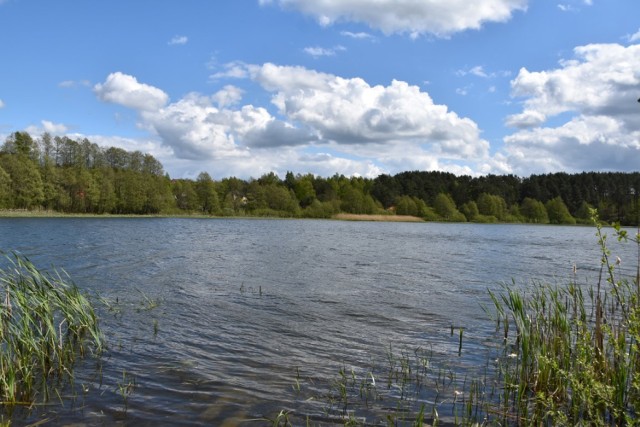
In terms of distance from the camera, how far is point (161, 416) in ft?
24.2

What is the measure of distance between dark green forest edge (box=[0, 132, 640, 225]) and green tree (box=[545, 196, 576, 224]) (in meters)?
0.32

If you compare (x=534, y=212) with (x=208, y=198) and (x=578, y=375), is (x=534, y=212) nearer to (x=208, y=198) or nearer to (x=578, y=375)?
(x=208, y=198)

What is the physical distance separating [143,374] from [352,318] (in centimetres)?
723

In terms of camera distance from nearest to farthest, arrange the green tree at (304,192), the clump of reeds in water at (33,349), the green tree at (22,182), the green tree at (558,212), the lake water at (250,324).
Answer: the clump of reeds in water at (33,349) → the lake water at (250,324) → the green tree at (22,182) → the green tree at (558,212) → the green tree at (304,192)

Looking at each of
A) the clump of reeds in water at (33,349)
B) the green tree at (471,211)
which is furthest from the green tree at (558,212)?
the clump of reeds in water at (33,349)

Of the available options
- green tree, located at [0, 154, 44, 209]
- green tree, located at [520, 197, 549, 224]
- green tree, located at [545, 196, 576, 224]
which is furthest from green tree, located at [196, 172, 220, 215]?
green tree, located at [545, 196, 576, 224]

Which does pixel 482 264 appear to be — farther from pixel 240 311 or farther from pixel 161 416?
pixel 161 416

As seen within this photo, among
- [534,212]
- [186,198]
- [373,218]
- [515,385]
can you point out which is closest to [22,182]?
[186,198]

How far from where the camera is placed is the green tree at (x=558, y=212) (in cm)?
15038

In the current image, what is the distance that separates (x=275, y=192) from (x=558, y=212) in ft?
297

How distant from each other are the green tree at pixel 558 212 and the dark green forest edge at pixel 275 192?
Result: 316 mm

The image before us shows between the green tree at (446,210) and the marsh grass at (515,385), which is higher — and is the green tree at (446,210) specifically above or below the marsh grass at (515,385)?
above

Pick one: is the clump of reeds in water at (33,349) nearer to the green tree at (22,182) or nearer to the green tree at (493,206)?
the green tree at (22,182)

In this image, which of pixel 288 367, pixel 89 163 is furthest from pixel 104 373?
pixel 89 163
